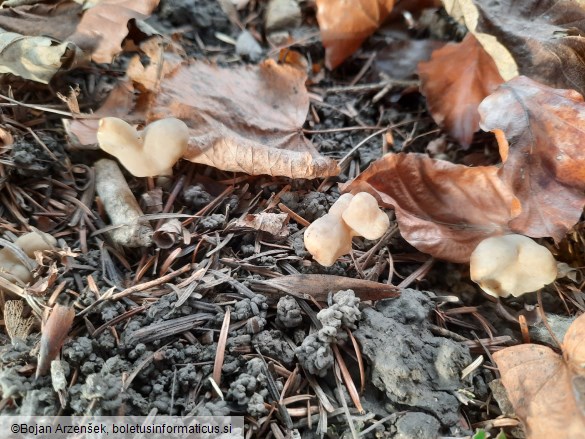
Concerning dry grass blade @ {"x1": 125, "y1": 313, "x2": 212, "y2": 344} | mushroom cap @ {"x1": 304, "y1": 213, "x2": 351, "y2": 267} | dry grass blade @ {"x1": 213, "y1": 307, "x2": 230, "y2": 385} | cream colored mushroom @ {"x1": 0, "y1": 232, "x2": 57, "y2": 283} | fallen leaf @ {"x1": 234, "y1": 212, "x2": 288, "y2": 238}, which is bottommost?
dry grass blade @ {"x1": 213, "y1": 307, "x2": 230, "y2": 385}

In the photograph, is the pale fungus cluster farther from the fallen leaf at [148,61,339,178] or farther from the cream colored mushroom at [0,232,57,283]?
the cream colored mushroom at [0,232,57,283]

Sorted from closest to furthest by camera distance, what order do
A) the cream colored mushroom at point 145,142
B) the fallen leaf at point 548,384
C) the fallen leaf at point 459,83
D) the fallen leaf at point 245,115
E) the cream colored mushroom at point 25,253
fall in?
1. the fallen leaf at point 548,384
2. the cream colored mushroom at point 25,253
3. the cream colored mushroom at point 145,142
4. the fallen leaf at point 245,115
5. the fallen leaf at point 459,83

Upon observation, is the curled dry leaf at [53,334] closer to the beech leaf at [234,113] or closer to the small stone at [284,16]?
the beech leaf at [234,113]

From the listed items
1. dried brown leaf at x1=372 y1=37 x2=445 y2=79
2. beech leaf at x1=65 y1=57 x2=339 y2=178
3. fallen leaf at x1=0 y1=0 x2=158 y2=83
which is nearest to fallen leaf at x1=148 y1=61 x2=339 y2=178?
beech leaf at x1=65 y1=57 x2=339 y2=178

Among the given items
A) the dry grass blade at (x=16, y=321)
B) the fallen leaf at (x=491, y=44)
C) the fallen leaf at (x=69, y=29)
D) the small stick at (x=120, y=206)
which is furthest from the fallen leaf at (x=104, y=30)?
the fallen leaf at (x=491, y=44)

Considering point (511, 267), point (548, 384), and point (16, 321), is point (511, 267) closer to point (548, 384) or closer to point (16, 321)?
point (548, 384)

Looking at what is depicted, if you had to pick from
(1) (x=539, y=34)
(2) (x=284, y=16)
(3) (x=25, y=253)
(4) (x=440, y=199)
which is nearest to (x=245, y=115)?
(2) (x=284, y=16)
